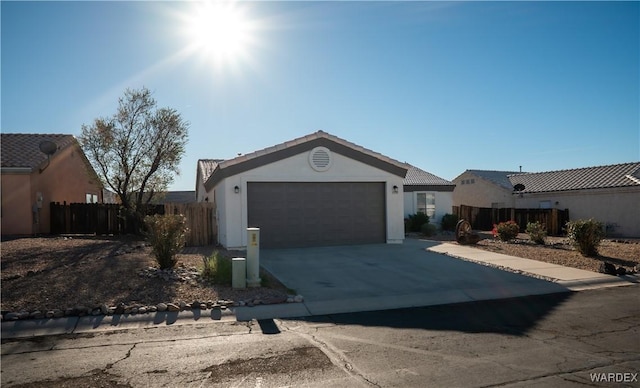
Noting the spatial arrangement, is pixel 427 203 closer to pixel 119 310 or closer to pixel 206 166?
pixel 206 166

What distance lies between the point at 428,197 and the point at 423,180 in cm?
123

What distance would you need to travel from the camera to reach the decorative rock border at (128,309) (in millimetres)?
7262

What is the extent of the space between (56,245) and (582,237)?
16.4 meters

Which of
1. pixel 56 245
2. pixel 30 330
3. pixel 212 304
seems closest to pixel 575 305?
pixel 212 304

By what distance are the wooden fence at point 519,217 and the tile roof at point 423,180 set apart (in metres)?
1.99

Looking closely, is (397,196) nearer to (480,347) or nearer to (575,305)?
(575,305)

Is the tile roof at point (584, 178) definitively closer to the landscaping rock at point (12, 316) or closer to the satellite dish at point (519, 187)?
the satellite dish at point (519, 187)

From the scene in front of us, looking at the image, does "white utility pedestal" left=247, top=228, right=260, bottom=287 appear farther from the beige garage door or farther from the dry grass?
the dry grass

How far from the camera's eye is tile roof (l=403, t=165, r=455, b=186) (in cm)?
2707

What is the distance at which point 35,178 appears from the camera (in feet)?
65.0

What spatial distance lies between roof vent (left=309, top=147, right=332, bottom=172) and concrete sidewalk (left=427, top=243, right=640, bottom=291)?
5.07 m

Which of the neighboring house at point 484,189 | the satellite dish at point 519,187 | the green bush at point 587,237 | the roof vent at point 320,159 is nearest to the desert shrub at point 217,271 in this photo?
the roof vent at point 320,159

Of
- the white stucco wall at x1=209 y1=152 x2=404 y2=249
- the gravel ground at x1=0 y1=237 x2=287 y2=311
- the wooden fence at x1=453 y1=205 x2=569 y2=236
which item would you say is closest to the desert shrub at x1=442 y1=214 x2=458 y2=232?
the wooden fence at x1=453 y1=205 x2=569 y2=236

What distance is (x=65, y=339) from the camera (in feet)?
21.1
